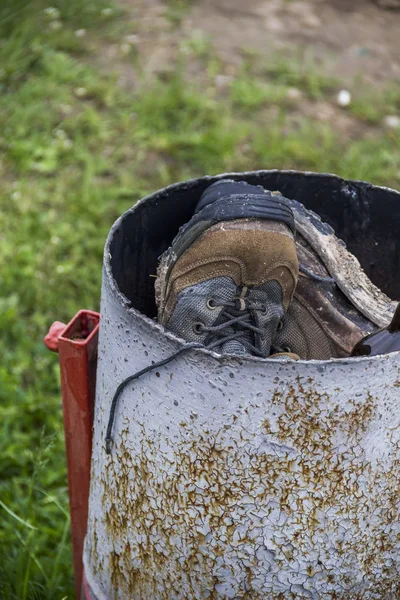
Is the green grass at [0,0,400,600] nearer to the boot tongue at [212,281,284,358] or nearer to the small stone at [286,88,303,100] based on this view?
the small stone at [286,88,303,100]

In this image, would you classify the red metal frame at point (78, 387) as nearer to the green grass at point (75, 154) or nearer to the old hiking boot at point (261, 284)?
the old hiking boot at point (261, 284)

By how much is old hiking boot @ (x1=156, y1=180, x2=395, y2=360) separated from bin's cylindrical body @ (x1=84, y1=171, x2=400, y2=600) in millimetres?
176

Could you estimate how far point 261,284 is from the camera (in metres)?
1.68

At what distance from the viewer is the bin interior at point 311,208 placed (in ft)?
6.43

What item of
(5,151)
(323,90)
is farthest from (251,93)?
(5,151)

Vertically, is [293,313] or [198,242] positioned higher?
[198,242]

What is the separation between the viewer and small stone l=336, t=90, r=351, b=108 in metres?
4.97

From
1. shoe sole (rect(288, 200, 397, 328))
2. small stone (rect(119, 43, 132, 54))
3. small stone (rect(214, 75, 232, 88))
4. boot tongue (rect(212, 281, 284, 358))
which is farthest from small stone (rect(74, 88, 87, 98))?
boot tongue (rect(212, 281, 284, 358))

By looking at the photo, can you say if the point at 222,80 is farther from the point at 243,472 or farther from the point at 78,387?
the point at 243,472

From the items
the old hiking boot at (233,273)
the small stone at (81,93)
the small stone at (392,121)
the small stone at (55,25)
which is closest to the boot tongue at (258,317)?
the old hiking boot at (233,273)

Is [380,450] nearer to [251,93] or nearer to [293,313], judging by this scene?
[293,313]

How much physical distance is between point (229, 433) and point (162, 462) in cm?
16

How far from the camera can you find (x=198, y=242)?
163cm

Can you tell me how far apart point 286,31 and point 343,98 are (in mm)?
879
